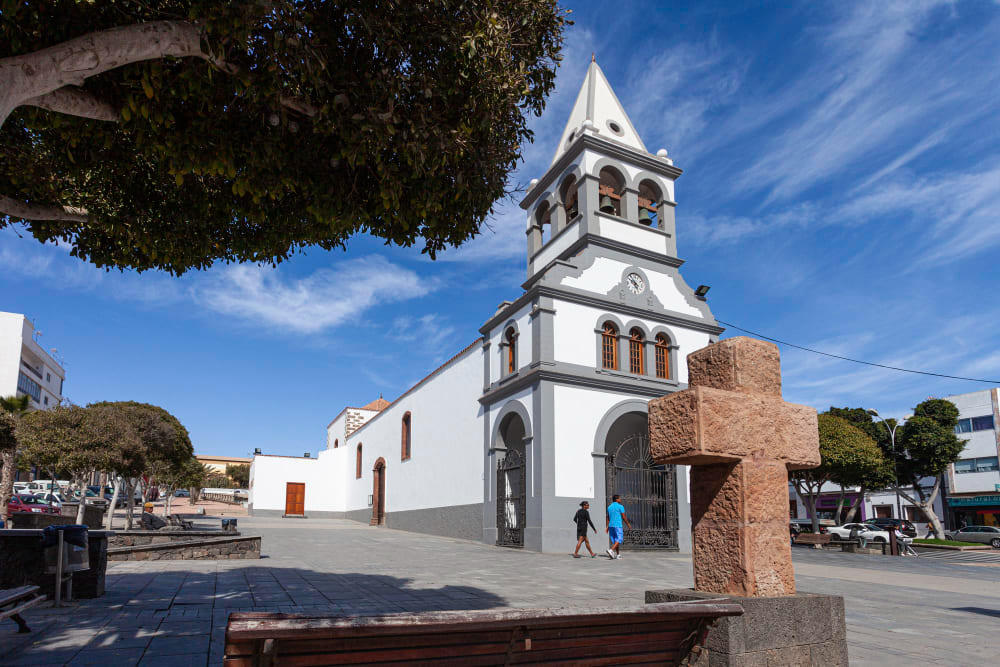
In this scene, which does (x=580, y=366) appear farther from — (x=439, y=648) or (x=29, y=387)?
(x=29, y=387)

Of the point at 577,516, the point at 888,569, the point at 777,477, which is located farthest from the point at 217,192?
the point at 888,569

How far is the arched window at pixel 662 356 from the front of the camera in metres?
19.5

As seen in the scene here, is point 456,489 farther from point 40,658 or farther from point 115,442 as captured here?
point 40,658

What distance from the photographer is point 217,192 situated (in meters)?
6.02

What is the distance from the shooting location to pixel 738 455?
3.97 m

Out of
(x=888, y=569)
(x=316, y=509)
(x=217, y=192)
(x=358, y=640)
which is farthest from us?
(x=316, y=509)

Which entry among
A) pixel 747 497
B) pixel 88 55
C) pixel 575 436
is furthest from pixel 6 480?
pixel 747 497

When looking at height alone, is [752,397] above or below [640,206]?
below

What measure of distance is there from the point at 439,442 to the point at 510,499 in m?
5.86

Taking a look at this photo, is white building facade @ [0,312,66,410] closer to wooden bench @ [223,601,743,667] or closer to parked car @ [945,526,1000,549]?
wooden bench @ [223,601,743,667]

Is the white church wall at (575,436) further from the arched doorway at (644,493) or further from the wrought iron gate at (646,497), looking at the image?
the wrought iron gate at (646,497)

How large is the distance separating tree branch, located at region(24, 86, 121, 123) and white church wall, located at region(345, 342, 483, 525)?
54.0 ft

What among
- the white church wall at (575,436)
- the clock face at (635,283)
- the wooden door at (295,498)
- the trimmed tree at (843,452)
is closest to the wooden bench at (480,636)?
the white church wall at (575,436)

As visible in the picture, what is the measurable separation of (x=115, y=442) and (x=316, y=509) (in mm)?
21923
